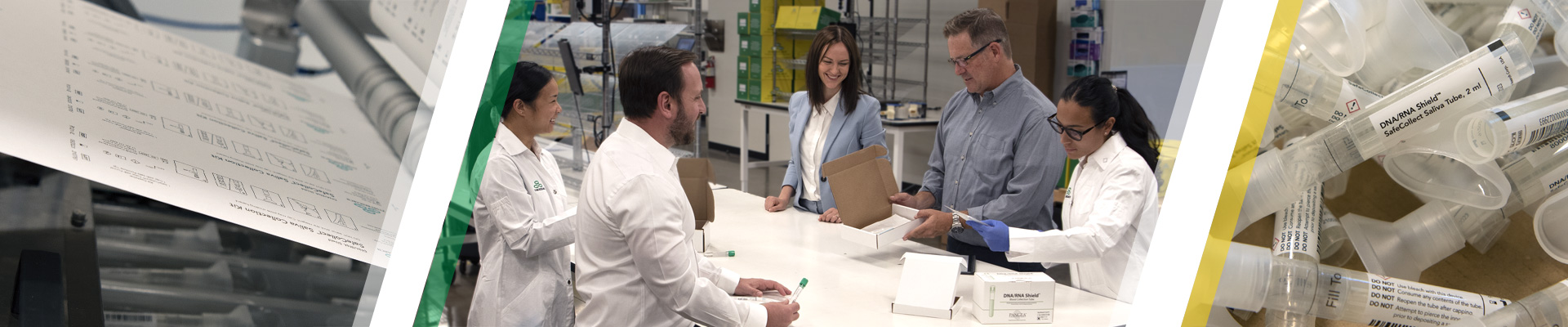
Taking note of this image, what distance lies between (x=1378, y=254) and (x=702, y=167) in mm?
1351

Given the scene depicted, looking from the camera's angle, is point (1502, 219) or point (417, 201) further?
point (1502, 219)

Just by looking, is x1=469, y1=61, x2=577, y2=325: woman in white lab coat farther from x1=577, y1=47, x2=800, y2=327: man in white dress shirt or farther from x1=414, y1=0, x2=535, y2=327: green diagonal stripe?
x1=414, y1=0, x2=535, y2=327: green diagonal stripe

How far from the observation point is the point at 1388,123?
0.77 m

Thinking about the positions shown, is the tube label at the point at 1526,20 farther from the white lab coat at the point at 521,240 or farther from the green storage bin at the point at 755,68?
the green storage bin at the point at 755,68

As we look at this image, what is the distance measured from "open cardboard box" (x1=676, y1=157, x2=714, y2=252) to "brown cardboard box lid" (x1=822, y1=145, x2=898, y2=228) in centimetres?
29

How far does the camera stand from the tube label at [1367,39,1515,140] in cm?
76

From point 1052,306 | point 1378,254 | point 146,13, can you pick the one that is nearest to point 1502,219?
point 1378,254

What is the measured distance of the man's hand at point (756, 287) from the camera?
153 centimetres

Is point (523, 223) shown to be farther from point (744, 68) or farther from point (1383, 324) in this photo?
point (744, 68)

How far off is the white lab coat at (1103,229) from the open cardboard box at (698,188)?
2.29 ft

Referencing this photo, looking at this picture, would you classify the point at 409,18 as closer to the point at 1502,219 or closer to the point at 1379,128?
the point at 1379,128

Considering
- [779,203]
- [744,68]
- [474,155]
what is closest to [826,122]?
[779,203]

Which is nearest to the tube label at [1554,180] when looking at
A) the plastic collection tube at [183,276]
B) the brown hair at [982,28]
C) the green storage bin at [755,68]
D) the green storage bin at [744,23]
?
the brown hair at [982,28]

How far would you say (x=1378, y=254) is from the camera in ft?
2.82
